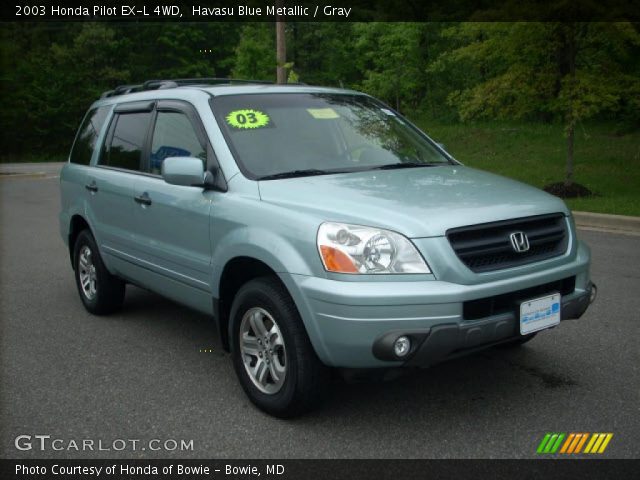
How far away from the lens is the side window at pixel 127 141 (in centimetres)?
526

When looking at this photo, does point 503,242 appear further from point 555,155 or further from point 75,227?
point 555,155

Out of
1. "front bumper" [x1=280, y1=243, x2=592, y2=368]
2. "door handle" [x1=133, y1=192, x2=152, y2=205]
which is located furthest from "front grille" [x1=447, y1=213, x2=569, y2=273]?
"door handle" [x1=133, y1=192, x2=152, y2=205]

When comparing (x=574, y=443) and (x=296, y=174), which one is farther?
(x=296, y=174)

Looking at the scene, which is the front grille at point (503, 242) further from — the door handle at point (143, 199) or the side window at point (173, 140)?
the door handle at point (143, 199)

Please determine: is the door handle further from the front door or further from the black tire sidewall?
the black tire sidewall

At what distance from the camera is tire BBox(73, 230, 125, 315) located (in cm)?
587

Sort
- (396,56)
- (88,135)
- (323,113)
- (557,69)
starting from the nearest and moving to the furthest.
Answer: (323,113), (88,135), (557,69), (396,56)

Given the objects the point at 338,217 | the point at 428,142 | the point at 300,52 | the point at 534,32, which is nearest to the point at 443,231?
the point at 338,217

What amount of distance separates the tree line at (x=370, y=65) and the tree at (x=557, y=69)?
0.08 ft

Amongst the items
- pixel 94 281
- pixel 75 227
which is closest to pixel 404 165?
pixel 94 281

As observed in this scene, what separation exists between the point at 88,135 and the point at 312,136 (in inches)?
107

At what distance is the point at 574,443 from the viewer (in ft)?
11.3

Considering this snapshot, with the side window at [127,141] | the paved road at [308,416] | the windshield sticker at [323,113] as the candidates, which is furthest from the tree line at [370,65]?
the side window at [127,141]
